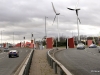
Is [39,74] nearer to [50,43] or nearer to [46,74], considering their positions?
[46,74]

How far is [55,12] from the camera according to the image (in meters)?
87.2

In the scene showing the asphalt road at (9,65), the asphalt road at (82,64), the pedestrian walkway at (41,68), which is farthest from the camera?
the asphalt road at (9,65)

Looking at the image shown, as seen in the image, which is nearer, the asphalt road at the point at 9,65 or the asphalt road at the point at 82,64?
the asphalt road at the point at 82,64

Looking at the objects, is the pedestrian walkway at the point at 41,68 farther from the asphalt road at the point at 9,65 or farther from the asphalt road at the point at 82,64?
the asphalt road at the point at 9,65

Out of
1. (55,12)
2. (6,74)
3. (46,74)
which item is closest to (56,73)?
(46,74)

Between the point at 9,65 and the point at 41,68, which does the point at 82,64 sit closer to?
the point at 41,68

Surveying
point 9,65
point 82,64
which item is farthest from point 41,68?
point 9,65

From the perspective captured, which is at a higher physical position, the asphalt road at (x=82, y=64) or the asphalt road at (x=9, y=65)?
the asphalt road at (x=82, y=64)

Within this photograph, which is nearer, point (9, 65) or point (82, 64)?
point (82, 64)

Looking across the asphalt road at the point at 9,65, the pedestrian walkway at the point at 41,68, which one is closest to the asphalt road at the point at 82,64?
the pedestrian walkway at the point at 41,68

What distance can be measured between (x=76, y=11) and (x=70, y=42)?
10.3 meters

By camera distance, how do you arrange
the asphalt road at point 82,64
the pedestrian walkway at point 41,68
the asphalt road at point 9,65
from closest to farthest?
the pedestrian walkway at point 41,68, the asphalt road at point 82,64, the asphalt road at point 9,65

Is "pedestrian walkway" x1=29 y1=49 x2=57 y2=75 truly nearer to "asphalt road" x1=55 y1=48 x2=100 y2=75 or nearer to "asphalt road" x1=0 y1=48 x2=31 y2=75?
"asphalt road" x1=55 y1=48 x2=100 y2=75

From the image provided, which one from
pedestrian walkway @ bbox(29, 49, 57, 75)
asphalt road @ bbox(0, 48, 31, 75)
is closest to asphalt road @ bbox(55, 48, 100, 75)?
pedestrian walkway @ bbox(29, 49, 57, 75)
